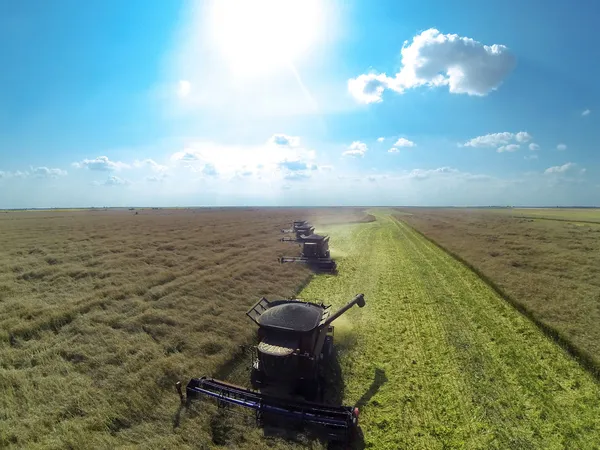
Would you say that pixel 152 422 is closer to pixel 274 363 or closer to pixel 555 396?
pixel 274 363

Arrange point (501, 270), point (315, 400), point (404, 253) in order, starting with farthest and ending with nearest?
1. point (404, 253)
2. point (501, 270)
3. point (315, 400)

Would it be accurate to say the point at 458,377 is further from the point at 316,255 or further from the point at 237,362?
the point at 316,255

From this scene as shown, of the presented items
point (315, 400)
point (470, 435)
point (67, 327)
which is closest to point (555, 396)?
point (470, 435)

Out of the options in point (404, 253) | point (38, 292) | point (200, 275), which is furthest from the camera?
point (404, 253)

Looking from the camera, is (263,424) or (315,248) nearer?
(263,424)

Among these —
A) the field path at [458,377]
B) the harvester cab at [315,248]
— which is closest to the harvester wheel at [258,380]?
the field path at [458,377]

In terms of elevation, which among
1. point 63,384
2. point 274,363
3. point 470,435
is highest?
point 274,363

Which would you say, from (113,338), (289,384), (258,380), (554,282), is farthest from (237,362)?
(554,282)
